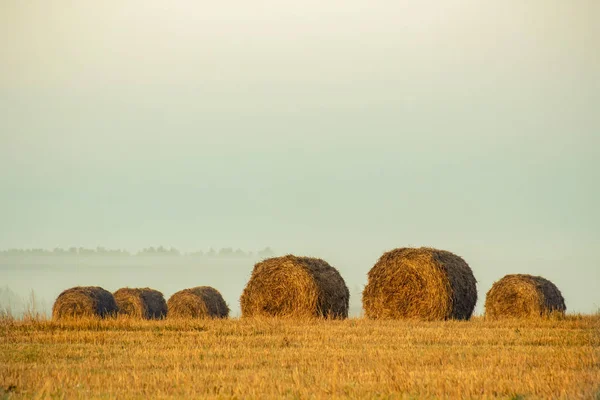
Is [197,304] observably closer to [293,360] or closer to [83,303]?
[83,303]

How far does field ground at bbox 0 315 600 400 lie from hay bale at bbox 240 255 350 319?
190 inches

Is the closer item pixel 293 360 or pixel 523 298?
pixel 293 360

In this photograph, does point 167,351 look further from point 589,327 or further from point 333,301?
point 333,301

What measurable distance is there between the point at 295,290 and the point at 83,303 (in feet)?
28.0

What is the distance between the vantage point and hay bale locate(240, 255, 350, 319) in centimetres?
2045

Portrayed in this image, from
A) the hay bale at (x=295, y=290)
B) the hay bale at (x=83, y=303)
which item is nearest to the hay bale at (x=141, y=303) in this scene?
the hay bale at (x=83, y=303)

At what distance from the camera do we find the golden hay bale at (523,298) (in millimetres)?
21641

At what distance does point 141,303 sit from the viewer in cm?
2888

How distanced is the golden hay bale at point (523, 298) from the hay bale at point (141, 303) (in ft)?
41.4

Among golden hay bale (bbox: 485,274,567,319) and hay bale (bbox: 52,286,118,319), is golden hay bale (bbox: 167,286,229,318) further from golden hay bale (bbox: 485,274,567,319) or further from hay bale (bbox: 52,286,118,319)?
golden hay bale (bbox: 485,274,567,319)

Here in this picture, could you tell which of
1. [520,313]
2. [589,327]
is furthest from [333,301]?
[589,327]

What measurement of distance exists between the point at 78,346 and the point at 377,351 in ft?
15.6

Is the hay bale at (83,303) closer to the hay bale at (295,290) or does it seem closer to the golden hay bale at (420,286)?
the hay bale at (295,290)

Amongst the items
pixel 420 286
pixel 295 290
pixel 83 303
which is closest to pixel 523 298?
pixel 420 286
